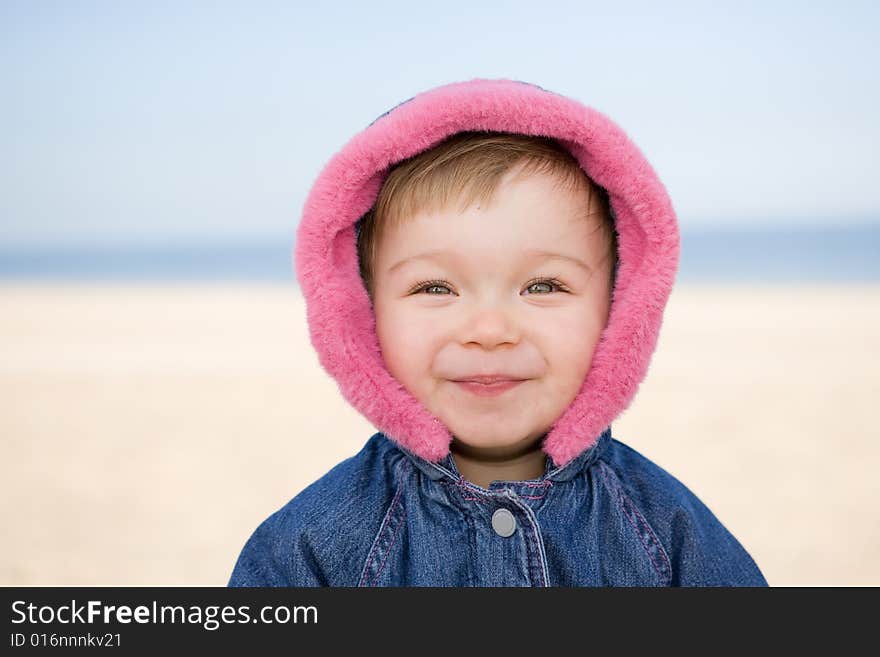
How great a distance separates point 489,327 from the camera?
1.74 metres

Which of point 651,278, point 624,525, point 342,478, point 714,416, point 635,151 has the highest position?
point 714,416

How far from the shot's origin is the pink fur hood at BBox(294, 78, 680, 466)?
1.88 meters

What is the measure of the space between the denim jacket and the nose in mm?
221

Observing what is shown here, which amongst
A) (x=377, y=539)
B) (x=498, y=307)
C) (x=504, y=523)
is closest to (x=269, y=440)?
(x=377, y=539)

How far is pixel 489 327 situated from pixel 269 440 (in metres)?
3.56

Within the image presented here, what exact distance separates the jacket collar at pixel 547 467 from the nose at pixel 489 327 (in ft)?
0.94

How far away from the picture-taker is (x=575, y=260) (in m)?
1.85

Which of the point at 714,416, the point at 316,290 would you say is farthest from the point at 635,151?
the point at 714,416

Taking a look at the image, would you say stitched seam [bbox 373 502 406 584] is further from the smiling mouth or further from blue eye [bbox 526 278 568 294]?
blue eye [bbox 526 278 568 294]

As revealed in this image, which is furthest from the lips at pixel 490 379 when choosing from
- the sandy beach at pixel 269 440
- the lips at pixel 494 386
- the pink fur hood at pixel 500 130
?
the sandy beach at pixel 269 440

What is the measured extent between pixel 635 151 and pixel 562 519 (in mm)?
775

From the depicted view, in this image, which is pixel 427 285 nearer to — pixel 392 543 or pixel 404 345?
pixel 404 345

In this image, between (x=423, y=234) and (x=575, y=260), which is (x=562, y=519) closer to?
(x=575, y=260)

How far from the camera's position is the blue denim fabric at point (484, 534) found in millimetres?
1834
